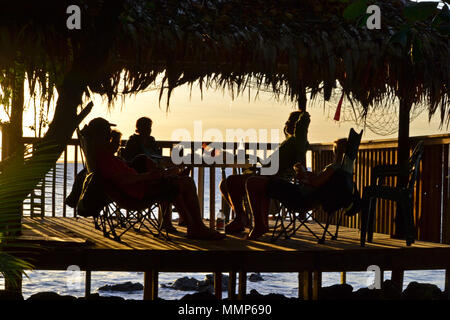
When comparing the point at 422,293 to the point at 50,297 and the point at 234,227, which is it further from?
the point at 50,297

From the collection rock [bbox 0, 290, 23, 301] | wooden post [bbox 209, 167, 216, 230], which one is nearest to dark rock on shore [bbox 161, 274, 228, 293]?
wooden post [bbox 209, 167, 216, 230]

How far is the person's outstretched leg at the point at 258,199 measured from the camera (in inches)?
225

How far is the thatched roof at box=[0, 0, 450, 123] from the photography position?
18.7 feet

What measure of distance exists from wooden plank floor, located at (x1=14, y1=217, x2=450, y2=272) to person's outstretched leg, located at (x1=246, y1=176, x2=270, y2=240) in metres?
0.18

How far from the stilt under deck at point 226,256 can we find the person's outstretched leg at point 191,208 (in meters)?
0.11

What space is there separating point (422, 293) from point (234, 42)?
3428mm

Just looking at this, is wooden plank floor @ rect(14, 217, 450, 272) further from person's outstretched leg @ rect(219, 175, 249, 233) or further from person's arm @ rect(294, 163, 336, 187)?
person's outstretched leg @ rect(219, 175, 249, 233)

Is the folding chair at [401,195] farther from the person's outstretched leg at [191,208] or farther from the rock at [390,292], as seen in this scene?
the person's outstretched leg at [191,208]

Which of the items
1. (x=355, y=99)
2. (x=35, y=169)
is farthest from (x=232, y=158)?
(x=35, y=169)

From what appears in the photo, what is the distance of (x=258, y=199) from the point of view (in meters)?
5.77

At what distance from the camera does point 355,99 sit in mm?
8180

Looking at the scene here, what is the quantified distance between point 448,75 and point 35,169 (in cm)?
477

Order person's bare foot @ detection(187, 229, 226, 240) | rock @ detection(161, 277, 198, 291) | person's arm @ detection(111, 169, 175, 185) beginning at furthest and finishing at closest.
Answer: rock @ detection(161, 277, 198, 291), person's bare foot @ detection(187, 229, 226, 240), person's arm @ detection(111, 169, 175, 185)

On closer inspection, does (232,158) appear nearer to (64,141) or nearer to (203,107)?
(203,107)
